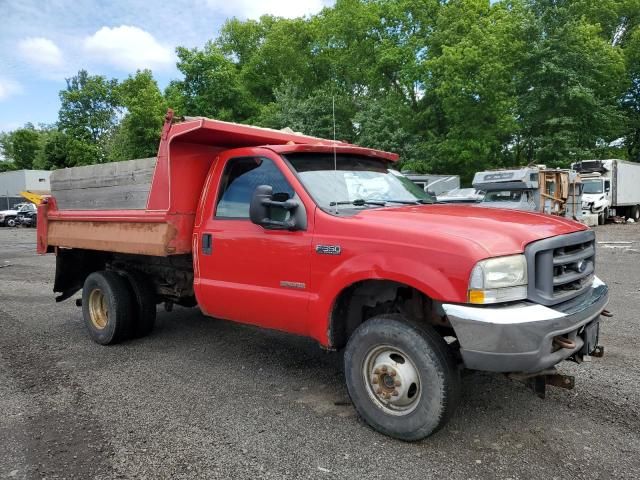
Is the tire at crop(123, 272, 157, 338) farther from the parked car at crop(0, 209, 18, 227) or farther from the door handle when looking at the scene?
the parked car at crop(0, 209, 18, 227)

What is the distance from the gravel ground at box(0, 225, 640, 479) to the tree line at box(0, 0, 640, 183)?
21.8 meters

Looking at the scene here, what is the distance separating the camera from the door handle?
4.60 metres

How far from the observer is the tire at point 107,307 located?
18.5ft

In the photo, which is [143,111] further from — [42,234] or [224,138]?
[224,138]

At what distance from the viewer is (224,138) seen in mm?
4797

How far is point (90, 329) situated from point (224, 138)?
2.95 metres

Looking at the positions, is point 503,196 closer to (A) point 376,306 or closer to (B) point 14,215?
(A) point 376,306

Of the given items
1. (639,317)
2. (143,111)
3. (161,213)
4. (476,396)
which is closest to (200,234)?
(161,213)

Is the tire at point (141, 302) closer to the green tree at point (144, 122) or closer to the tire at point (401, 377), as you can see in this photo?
the tire at point (401, 377)

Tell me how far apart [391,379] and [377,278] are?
0.69m

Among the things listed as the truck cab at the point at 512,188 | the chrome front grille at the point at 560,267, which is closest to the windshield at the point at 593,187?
the truck cab at the point at 512,188

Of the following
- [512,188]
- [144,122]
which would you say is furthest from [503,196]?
[144,122]

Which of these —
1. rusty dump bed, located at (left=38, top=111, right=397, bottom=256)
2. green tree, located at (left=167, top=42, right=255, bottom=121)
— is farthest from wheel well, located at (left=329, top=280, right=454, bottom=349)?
green tree, located at (left=167, top=42, right=255, bottom=121)

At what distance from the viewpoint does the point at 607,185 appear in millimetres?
23766
